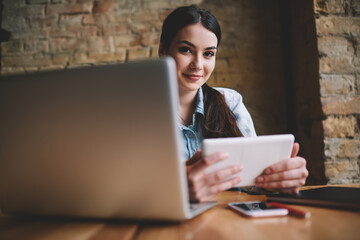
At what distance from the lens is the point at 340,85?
1.66 meters

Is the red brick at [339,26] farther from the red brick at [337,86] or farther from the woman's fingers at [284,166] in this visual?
the woman's fingers at [284,166]

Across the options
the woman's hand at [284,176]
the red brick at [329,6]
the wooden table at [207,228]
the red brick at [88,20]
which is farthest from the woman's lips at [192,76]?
A: the red brick at [88,20]

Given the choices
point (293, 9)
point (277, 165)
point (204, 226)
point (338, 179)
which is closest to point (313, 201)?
point (277, 165)

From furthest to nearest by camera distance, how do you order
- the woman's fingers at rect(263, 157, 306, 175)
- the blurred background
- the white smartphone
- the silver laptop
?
the blurred background → the woman's fingers at rect(263, 157, 306, 175) → the white smartphone → the silver laptop

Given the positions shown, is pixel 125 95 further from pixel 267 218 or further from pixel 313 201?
pixel 313 201

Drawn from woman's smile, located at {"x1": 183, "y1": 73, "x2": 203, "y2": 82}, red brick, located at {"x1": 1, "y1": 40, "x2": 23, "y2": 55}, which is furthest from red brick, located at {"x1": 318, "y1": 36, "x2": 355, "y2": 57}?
red brick, located at {"x1": 1, "y1": 40, "x2": 23, "y2": 55}

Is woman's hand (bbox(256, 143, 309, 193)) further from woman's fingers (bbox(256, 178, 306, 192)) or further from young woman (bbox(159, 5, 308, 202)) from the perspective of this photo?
young woman (bbox(159, 5, 308, 202))

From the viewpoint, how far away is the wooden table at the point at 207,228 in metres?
0.47

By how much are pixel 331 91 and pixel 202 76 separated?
884 millimetres

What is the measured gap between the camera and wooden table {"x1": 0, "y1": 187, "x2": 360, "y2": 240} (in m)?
0.47

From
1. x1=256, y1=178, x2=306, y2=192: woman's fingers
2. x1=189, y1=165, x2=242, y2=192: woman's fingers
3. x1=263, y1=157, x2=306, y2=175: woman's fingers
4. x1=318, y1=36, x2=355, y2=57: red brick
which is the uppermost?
x1=318, y1=36, x2=355, y2=57: red brick

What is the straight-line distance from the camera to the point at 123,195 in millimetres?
496

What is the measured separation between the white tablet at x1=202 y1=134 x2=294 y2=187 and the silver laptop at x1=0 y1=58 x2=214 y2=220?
12cm

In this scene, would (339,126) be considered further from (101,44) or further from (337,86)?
(101,44)
